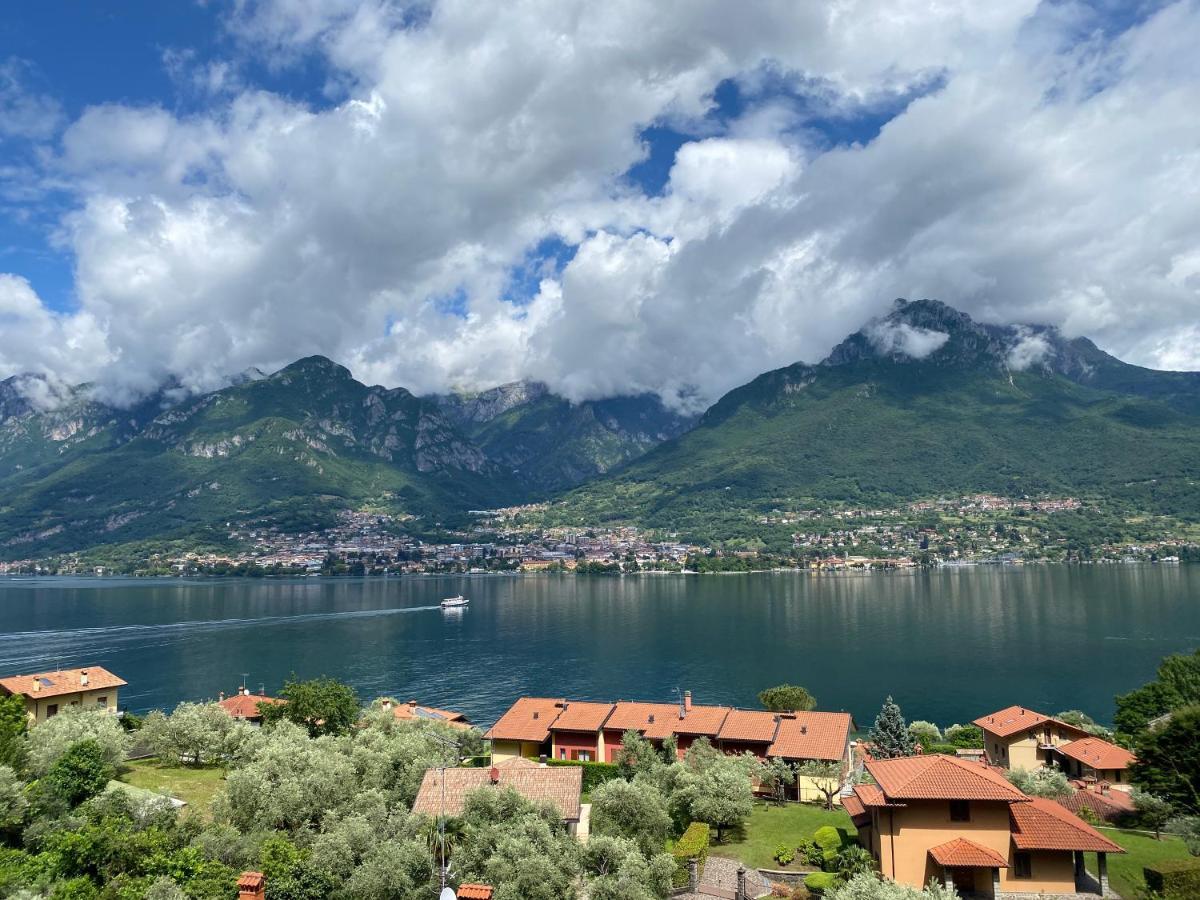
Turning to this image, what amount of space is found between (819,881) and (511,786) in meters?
9.59

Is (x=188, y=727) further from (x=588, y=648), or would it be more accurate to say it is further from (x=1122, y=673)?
(x=1122, y=673)

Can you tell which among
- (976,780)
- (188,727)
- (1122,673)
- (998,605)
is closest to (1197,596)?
(998,605)

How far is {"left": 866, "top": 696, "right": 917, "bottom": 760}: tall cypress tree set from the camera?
49166 mm

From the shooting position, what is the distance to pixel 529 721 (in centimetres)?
4378

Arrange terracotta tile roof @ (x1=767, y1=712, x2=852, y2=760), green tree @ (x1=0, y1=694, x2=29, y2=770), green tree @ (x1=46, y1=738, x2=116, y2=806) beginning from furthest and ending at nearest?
terracotta tile roof @ (x1=767, y1=712, x2=852, y2=760) < green tree @ (x1=0, y1=694, x2=29, y2=770) < green tree @ (x1=46, y1=738, x2=116, y2=806)

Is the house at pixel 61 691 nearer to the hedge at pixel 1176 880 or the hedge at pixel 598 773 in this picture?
the hedge at pixel 598 773

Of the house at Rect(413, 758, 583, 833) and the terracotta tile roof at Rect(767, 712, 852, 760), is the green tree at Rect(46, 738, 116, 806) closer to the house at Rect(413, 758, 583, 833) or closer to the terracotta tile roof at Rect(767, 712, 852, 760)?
the house at Rect(413, 758, 583, 833)

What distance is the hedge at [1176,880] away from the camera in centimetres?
1911

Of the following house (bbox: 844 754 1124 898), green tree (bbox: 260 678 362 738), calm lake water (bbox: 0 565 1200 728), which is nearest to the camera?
house (bbox: 844 754 1124 898)

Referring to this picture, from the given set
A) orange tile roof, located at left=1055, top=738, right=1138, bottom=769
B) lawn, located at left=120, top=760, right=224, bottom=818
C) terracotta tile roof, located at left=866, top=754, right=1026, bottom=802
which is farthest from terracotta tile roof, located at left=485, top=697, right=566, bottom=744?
orange tile roof, located at left=1055, top=738, right=1138, bottom=769

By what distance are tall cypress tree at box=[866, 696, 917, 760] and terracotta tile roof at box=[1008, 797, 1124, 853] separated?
83.8ft

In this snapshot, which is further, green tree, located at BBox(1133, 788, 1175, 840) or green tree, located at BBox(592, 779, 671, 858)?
green tree, located at BBox(1133, 788, 1175, 840)

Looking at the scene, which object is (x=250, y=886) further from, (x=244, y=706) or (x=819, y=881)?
(x=244, y=706)

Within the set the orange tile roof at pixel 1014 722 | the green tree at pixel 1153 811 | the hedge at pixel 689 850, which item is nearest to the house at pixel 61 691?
the hedge at pixel 689 850
